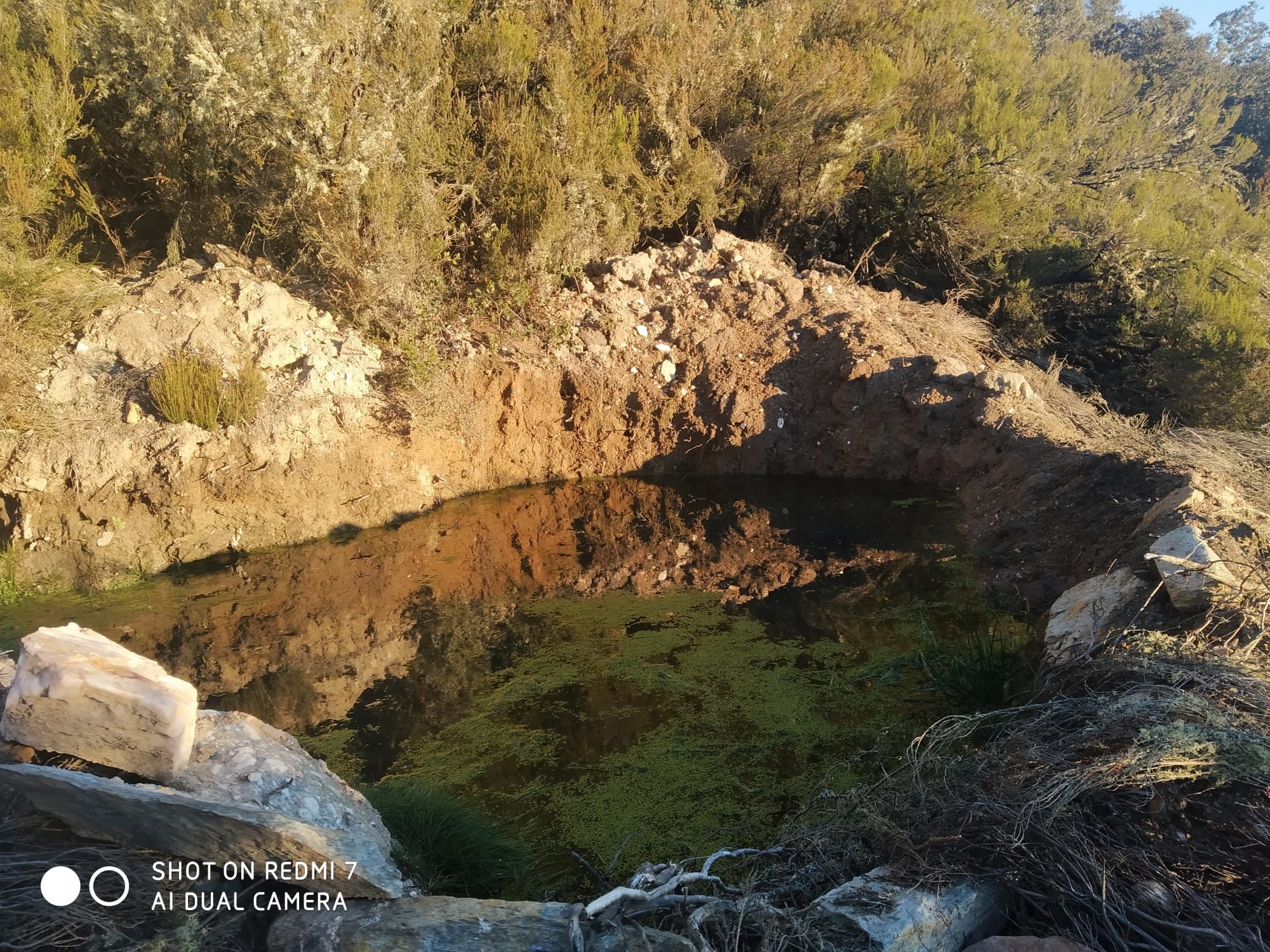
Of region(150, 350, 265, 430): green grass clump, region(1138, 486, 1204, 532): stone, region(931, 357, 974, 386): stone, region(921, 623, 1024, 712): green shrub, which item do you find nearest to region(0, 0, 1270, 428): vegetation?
region(150, 350, 265, 430): green grass clump

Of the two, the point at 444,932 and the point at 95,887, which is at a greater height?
the point at 444,932

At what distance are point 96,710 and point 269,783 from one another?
0.65 m

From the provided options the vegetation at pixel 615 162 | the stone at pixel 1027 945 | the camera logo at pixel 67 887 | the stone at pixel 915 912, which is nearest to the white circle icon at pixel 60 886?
the camera logo at pixel 67 887

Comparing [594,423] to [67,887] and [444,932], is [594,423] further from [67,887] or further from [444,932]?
[67,887]

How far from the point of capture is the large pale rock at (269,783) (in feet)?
8.95

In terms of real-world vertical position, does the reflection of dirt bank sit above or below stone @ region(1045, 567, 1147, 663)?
below

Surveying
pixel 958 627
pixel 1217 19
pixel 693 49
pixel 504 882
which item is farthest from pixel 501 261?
pixel 1217 19

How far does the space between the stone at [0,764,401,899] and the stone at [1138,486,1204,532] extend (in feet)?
15.0

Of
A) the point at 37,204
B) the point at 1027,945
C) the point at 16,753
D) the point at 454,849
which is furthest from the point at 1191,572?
the point at 37,204

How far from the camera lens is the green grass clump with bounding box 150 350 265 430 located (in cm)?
645

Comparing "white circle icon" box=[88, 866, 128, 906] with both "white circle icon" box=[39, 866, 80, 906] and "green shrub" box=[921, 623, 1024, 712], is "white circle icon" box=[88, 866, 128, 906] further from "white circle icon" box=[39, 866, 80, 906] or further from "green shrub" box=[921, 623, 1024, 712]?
"green shrub" box=[921, 623, 1024, 712]

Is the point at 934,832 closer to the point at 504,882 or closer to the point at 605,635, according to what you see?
the point at 504,882

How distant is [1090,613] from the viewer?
4250mm

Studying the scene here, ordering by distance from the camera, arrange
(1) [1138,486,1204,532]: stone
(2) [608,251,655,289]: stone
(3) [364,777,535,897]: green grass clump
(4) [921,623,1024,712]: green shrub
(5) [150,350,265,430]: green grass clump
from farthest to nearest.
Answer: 1. (2) [608,251,655,289]: stone
2. (5) [150,350,265,430]: green grass clump
3. (1) [1138,486,1204,532]: stone
4. (4) [921,623,1024,712]: green shrub
5. (3) [364,777,535,897]: green grass clump
